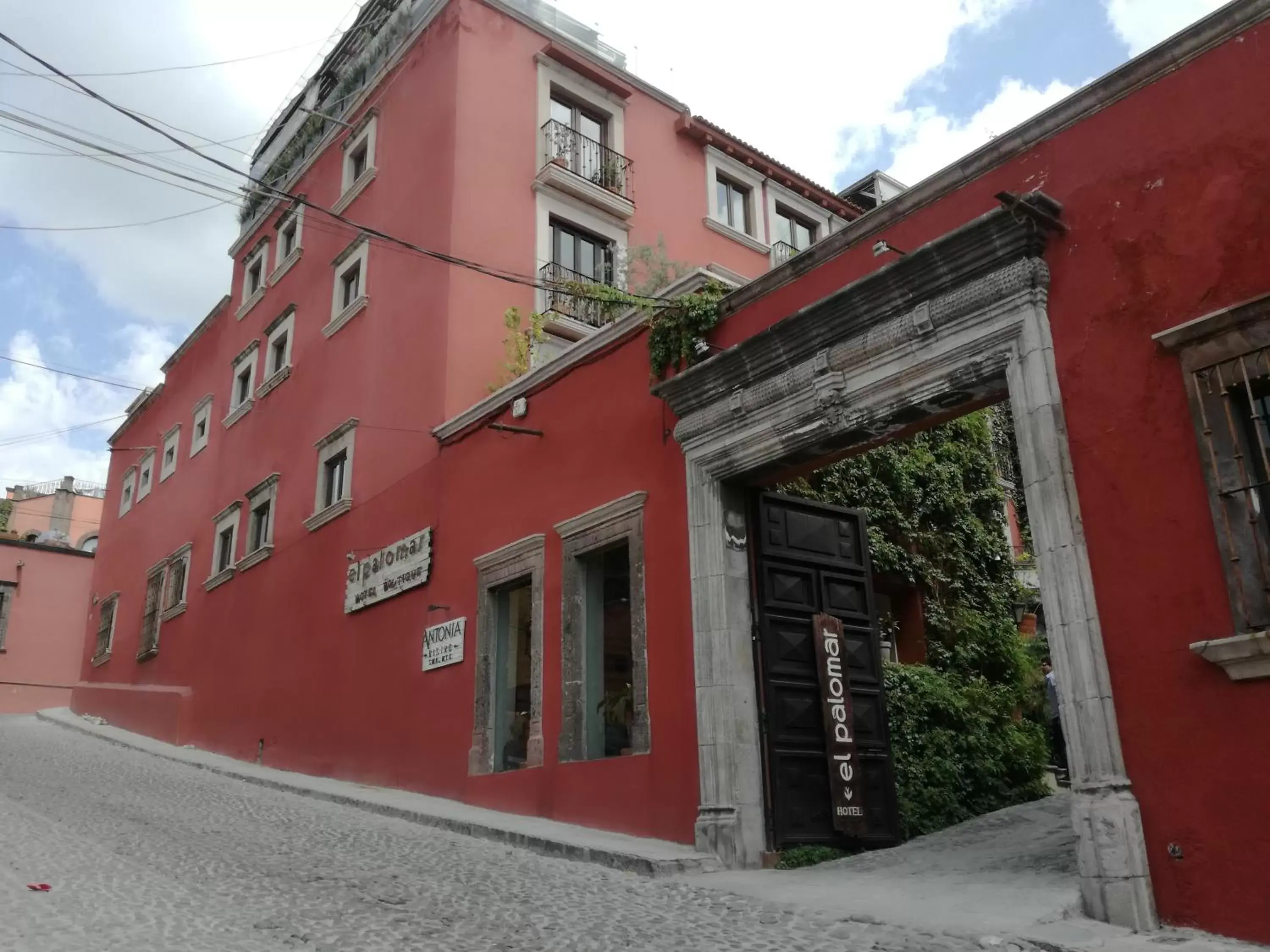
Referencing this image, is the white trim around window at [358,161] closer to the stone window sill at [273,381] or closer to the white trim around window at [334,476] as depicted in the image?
the stone window sill at [273,381]

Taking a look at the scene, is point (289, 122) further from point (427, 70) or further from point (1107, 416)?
point (1107, 416)

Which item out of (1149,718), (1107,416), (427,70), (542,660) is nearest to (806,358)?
(1107,416)

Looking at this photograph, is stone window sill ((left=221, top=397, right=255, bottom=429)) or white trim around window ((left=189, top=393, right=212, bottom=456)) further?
white trim around window ((left=189, top=393, right=212, bottom=456))

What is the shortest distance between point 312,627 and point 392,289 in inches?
188

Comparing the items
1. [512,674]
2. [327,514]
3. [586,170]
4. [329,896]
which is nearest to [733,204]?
[586,170]

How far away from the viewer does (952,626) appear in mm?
12070

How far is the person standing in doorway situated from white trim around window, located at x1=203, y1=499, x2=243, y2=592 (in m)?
12.9

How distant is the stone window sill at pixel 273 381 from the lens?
18.0 m

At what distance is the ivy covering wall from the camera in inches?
408

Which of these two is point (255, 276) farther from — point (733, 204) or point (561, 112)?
point (733, 204)

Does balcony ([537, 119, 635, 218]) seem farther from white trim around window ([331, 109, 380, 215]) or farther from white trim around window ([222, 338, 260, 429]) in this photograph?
white trim around window ([222, 338, 260, 429])

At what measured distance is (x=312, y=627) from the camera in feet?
48.9

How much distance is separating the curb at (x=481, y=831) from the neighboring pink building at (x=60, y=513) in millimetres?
26254

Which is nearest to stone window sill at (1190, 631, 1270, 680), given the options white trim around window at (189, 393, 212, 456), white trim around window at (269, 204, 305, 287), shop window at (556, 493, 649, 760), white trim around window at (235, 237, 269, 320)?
shop window at (556, 493, 649, 760)
